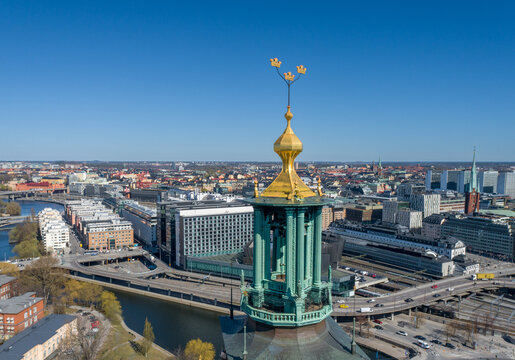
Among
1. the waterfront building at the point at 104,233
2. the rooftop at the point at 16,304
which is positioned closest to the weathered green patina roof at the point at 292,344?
the rooftop at the point at 16,304

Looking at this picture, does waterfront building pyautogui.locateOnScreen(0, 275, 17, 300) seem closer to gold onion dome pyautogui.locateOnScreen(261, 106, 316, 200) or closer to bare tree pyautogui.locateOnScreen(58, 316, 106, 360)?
bare tree pyautogui.locateOnScreen(58, 316, 106, 360)

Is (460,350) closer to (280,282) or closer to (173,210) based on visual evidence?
(280,282)

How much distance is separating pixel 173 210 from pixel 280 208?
193 feet

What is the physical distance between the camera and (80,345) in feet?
105

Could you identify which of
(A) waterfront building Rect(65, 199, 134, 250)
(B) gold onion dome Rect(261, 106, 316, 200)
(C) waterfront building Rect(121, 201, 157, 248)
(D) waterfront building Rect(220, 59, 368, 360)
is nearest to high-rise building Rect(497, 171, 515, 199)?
(C) waterfront building Rect(121, 201, 157, 248)

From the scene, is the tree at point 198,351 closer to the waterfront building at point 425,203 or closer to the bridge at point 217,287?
the bridge at point 217,287

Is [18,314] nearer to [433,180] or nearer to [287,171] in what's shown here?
[287,171]

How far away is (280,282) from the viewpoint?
8.02 metres

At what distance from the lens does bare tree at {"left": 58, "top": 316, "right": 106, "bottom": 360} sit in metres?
30.9

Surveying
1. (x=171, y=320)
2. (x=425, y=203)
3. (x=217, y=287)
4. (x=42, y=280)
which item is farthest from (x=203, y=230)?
(x=425, y=203)

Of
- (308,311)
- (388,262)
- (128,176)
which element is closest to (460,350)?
(388,262)

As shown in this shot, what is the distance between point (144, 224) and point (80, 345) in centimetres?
4846

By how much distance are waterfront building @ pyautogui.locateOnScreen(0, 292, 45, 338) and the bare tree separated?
4.92 meters

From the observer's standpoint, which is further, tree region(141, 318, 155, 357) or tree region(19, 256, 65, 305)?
tree region(19, 256, 65, 305)
